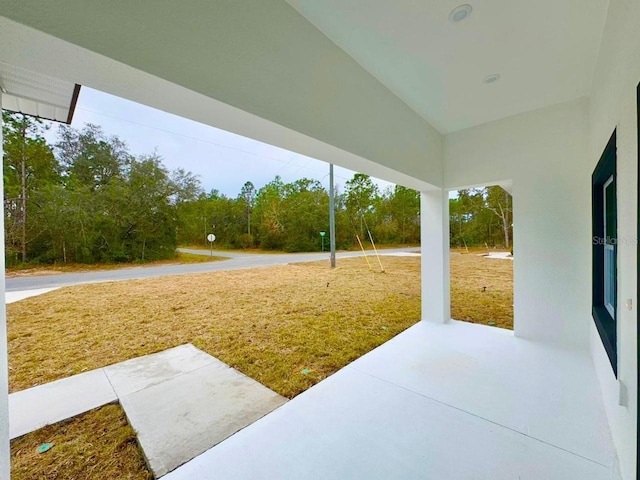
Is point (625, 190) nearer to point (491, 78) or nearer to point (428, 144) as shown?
point (491, 78)

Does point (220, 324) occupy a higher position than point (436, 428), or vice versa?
point (436, 428)

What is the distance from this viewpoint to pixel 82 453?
5.34ft

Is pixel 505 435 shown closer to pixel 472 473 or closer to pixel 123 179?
pixel 472 473

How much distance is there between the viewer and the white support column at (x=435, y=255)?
11.2 ft

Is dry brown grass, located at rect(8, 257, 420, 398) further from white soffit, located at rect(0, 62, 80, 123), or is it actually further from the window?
white soffit, located at rect(0, 62, 80, 123)

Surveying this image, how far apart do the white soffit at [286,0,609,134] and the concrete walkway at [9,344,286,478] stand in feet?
9.10

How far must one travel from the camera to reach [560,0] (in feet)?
4.75

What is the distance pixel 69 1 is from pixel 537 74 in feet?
10.1

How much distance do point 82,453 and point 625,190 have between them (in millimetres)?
3473

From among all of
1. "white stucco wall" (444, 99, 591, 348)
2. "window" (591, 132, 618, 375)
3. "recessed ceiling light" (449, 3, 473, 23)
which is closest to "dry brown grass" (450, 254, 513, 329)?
"white stucco wall" (444, 99, 591, 348)

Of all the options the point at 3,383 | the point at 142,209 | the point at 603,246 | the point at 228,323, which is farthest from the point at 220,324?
the point at 142,209

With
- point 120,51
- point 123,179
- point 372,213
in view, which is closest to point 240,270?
point 123,179

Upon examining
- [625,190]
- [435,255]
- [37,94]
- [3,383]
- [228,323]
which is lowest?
[228,323]

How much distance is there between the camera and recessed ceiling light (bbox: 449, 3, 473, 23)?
1485mm
